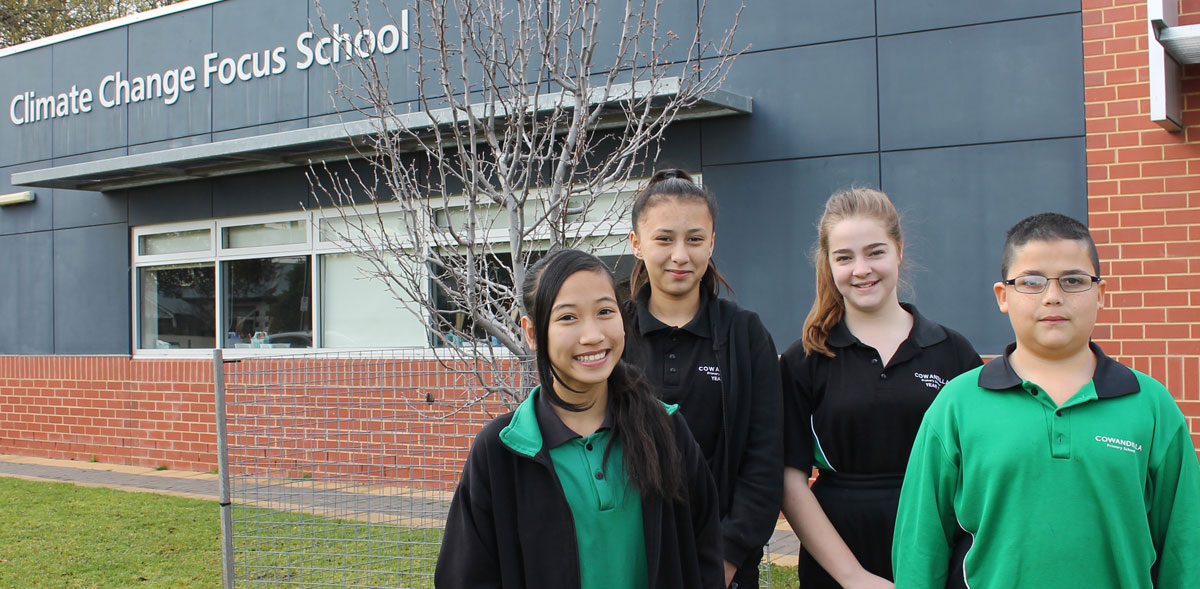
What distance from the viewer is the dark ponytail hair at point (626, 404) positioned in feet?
7.77

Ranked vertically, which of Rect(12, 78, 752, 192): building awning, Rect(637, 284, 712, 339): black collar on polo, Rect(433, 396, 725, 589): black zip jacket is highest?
Rect(12, 78, 752, 192): building awning

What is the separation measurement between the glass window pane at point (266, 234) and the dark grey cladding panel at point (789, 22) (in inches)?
179

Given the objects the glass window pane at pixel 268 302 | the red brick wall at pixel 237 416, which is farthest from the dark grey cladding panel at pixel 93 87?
the red brick wall at pixel 237 416

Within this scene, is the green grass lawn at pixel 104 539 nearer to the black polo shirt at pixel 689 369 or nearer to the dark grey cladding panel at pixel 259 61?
the dark grey cladding panel at pixel 259 61

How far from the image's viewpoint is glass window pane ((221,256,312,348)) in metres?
10.2

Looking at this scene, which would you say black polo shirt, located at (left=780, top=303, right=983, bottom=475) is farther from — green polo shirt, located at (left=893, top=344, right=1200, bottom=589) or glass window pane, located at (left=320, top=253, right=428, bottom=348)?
glass window pane, located at (left=320, top=253, right=428, bottom=348)

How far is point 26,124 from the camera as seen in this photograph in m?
12.2

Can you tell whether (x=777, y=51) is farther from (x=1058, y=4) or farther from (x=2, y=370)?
(x=2, y=370)

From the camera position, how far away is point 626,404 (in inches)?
97.2

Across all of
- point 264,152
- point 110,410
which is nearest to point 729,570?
point 264,152

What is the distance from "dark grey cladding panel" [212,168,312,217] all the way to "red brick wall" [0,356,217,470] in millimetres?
1592

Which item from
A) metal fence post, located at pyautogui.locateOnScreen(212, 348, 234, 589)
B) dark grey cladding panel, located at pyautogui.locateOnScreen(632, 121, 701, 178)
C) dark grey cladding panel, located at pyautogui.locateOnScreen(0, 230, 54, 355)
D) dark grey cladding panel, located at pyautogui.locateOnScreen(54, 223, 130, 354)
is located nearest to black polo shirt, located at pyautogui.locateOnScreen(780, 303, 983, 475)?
metal fence post, located at pyautogui.locateOnScreen(212, 348, 234, 589)

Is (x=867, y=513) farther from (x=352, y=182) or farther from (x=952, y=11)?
(x=352, y=182)

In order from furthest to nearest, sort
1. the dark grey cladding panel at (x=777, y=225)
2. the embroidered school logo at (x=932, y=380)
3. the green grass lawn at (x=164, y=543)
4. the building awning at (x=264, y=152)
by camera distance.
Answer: the dark grey cladding panel at (x=777, y=225) < the building awning at (x=264, y=152) < the green grass lawn at (x=164, y=543) < the embroidered school logo at (x=932, y=380)
